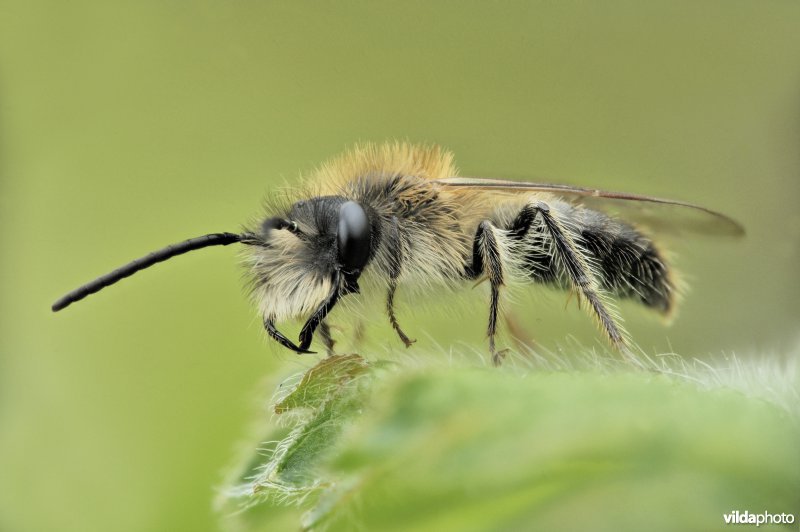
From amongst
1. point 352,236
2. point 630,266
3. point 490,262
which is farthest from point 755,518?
point 630,266

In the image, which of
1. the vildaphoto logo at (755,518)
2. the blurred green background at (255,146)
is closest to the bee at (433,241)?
the blurred green background at (255,146)

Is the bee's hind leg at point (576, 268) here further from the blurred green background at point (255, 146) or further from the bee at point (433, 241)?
the blurred green background at point (255, 146)

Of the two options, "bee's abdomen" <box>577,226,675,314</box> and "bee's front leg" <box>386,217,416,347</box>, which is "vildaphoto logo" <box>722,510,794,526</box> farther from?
"bee's abdomen" <box>577,226,675,314</box>

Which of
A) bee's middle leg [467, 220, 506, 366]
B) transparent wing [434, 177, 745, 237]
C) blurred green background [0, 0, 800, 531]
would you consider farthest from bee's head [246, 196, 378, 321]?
blurred green background [0, 0, 800, 531]

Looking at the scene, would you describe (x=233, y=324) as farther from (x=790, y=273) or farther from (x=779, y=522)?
(x=790, y=273)

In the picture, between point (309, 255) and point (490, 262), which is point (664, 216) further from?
point (309, 255)

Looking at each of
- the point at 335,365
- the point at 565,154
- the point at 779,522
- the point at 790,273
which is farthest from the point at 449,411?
the point at 565,154
